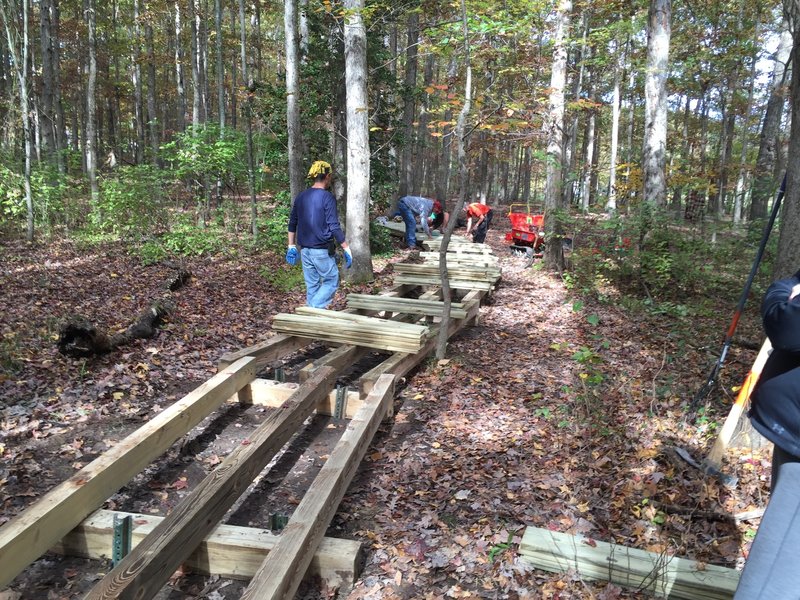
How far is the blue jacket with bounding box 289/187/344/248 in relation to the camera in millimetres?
6234

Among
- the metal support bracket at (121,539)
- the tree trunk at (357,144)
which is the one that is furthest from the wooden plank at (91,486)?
the tree trunk at (357,144)

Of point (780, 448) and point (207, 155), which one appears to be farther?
point (207, 155)

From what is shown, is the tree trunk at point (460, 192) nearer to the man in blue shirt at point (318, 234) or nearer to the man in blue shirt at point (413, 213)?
the man in blue shirt at point (318, 234)

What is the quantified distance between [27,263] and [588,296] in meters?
10.8

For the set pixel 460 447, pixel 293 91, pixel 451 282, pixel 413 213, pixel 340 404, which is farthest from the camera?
pixel 413 213

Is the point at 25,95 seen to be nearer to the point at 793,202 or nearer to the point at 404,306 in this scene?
the point at 404,306

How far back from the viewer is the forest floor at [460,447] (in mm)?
2939

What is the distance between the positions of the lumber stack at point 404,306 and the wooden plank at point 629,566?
3.73 metres

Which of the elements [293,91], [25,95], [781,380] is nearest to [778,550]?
[781,380]

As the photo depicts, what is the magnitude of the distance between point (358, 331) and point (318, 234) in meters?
1.54

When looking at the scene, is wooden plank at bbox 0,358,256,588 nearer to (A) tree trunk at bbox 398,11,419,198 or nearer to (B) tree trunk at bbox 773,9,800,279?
(B) tree trunk at bbox 773,9,800,279

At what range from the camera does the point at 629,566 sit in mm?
2705

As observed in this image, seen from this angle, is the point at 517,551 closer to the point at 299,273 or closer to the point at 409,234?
the point at 299,273

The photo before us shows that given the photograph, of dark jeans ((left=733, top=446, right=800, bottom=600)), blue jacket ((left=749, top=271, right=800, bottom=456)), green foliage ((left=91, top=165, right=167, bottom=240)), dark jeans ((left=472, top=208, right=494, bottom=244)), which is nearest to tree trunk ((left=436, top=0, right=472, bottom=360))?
blue jacket ((left=749, top=271, right=800, bottom=456))
